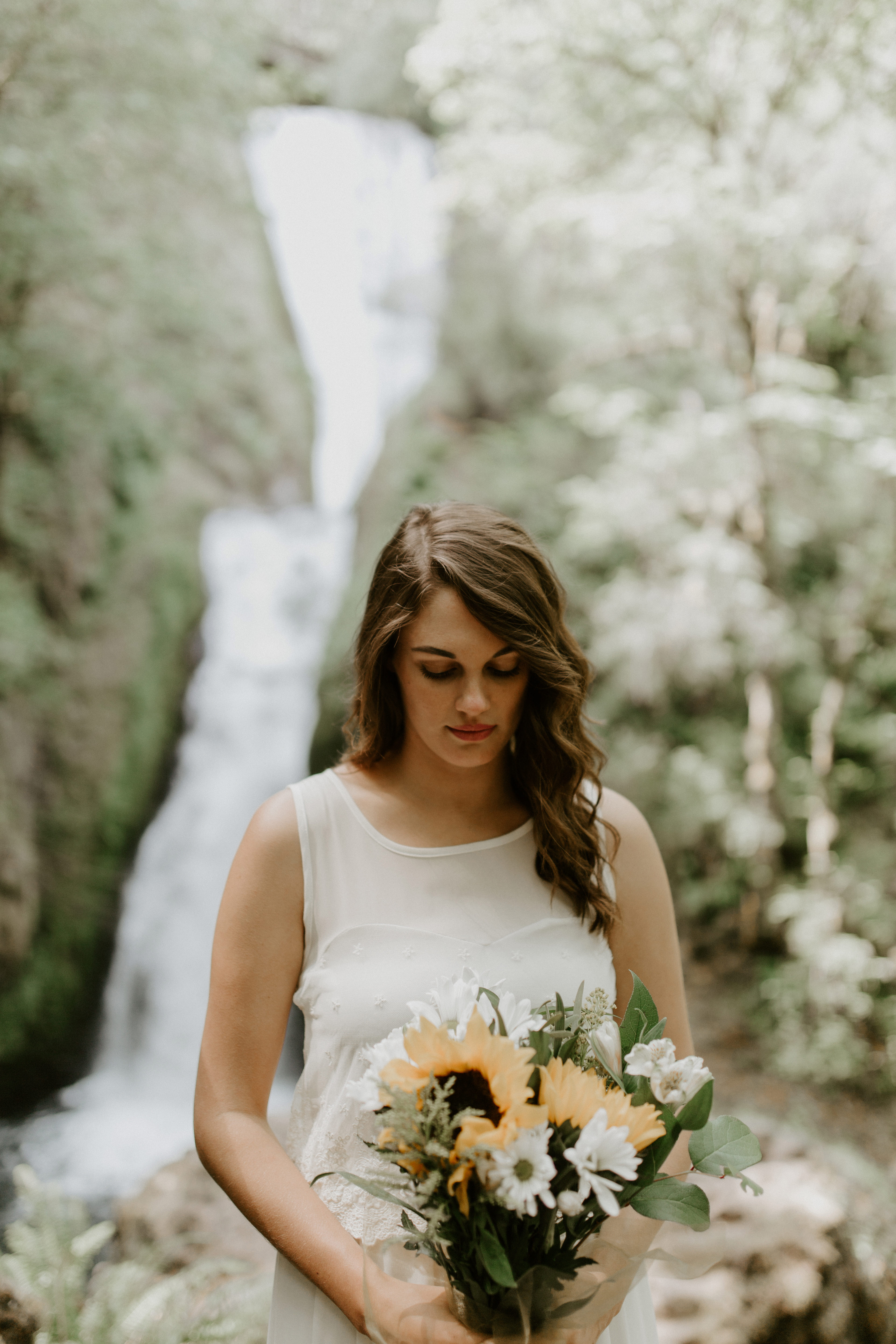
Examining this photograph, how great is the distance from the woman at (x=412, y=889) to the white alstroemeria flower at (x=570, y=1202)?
15.4 inches

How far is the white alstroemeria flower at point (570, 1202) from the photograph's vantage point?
2.76 feet

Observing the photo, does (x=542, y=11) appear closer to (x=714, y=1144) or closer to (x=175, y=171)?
(x=175, y=171)

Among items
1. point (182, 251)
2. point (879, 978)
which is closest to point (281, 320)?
point (182, 251)

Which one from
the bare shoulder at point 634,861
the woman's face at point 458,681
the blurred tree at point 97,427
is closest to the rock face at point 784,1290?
the bare shoulder at point 634,861

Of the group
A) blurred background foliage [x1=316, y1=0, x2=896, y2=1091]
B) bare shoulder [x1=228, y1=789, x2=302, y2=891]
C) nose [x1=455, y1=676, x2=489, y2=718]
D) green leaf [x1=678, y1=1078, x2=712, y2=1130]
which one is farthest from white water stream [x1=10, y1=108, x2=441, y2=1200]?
green leaf [x1=678, y1=1078, x2=712, y2=1130]

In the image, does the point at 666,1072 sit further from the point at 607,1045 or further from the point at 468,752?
the point at 468,752

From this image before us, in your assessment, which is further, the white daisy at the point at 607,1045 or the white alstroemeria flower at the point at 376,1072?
the white daisy at the point at 607,1045

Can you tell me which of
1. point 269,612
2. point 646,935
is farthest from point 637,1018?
point 269,612

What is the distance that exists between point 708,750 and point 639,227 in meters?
2.73

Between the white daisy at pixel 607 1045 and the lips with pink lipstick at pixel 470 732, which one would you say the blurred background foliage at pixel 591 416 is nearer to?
the lips with pink lipstick at pixel 470 732

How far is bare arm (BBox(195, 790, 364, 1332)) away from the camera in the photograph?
1.21m

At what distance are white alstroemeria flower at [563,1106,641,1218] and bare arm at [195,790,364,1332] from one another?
51 centimetres

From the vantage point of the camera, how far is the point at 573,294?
560 centimetres

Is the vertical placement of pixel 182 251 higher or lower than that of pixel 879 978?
higher
